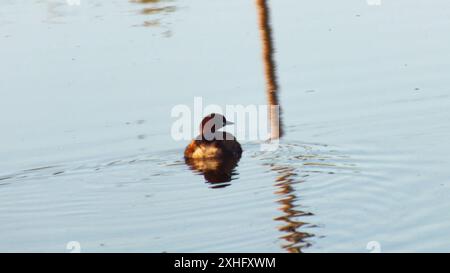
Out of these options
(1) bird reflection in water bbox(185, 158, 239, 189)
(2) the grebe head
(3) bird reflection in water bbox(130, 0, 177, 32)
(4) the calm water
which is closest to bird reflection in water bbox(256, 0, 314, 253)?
(4) the calm water

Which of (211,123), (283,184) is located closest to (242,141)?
(211,123)

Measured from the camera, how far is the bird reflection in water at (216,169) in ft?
44.8

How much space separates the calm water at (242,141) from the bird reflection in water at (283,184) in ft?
0.11

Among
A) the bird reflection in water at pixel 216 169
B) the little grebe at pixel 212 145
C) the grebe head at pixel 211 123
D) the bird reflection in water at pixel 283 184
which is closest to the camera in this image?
the bird reflection in water at pixel 283 184

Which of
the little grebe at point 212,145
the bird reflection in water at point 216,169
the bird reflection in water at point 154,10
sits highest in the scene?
the bird reflection in water at point 154,10

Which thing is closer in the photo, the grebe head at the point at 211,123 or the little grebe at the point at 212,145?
the little grebe at the point at 212,145

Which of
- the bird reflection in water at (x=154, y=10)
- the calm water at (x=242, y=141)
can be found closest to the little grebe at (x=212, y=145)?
the calm water at (x=242, y=141)

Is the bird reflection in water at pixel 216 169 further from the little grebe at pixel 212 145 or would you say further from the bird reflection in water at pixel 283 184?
the bird reflection in water at pixel 283 184

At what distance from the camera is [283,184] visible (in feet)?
42.3

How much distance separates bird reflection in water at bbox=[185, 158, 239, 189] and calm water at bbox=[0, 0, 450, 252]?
154 mm

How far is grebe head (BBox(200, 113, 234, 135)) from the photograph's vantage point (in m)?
15.2

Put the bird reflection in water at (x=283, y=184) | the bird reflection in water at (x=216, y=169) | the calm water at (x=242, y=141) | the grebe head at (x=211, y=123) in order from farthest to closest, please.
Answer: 1. the grebe head at (x=211, y=123)
2. the bird reflection in water at (x=216, y=169)
3. the calm water at (x=242, y=141)
4. the bird reflection in water at (x=283, y=184)

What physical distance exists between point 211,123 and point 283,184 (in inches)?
102

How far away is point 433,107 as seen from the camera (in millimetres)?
15992
